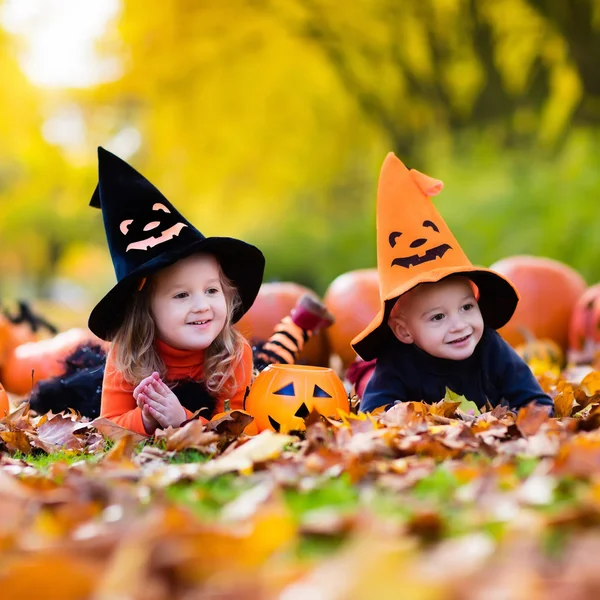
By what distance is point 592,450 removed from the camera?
210 cm

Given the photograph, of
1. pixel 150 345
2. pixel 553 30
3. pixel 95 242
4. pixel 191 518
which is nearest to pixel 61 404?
pixel 150 345

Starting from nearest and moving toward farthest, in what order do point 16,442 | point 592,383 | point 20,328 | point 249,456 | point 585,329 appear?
point 249,456
point 16,442
point 592,383
point 20,328
point 585,329

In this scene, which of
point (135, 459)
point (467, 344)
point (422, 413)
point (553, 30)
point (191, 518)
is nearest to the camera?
point (191, 518)

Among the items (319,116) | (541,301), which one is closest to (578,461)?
(541,301)

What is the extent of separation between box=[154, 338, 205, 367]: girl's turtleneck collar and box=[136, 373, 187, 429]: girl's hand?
0.35 metres

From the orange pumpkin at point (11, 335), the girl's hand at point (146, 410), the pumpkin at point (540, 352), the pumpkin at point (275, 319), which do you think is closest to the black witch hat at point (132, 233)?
the girl's hand at point (146, 410)

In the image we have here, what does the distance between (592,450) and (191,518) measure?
105 centimetres

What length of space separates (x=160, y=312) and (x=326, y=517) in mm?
2093

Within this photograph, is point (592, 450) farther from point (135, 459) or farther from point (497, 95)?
point (497, 95)

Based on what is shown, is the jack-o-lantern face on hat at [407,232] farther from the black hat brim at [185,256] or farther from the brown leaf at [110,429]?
the brown leaf at [110,429]

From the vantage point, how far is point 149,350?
3676mm

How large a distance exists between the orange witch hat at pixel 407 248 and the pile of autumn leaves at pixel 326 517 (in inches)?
33.4

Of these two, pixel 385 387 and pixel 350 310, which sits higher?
pixel 350 310

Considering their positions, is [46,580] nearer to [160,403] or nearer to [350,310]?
[160,403]
